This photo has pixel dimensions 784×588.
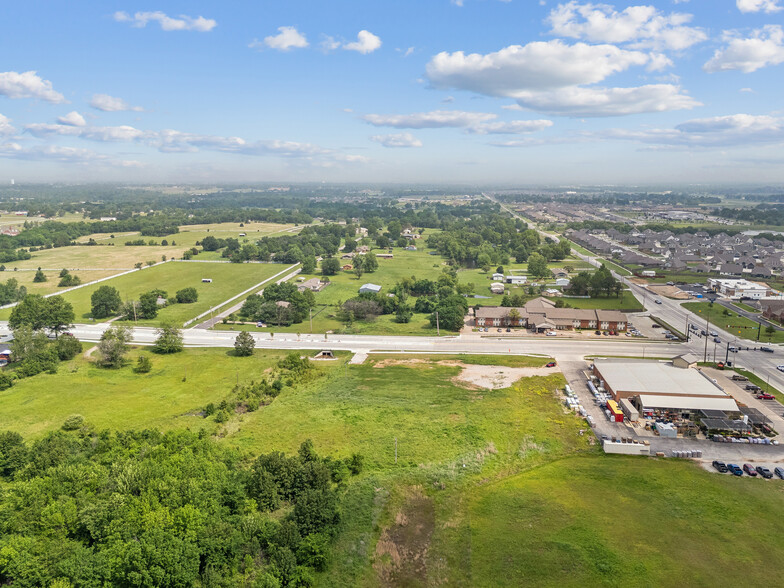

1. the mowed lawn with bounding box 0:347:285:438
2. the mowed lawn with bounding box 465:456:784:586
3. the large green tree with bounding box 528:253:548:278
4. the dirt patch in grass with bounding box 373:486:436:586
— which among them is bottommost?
the dirt patch in grass with bounding box 373:486:436:586

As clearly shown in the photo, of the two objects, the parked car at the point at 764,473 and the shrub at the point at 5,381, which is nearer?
the parked car at the point at 764,473

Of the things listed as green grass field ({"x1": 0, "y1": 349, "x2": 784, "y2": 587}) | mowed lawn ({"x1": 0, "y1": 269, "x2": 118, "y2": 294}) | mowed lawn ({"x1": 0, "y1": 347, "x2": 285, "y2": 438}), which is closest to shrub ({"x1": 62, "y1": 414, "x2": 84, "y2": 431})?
mowed lawn ({"x1": 0, "y1": 347, "x2": 285, "y2": 438})

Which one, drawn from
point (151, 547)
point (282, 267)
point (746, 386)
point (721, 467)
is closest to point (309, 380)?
point (151, 547)

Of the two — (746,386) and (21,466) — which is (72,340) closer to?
(21,466)

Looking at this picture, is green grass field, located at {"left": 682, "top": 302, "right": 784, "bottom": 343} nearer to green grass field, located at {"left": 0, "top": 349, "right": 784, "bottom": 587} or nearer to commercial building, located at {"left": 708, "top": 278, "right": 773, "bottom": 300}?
commercial building, located at {"left": 708, "top": 278, "right": 773, "bottom": 300}

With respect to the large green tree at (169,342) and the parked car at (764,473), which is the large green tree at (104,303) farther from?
the parked car at (764,473)

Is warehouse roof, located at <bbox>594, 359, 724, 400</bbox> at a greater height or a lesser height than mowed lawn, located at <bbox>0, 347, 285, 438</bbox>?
greater

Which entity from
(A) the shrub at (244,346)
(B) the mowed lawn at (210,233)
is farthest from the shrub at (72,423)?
(B) the mowed lawn at (210,233)
